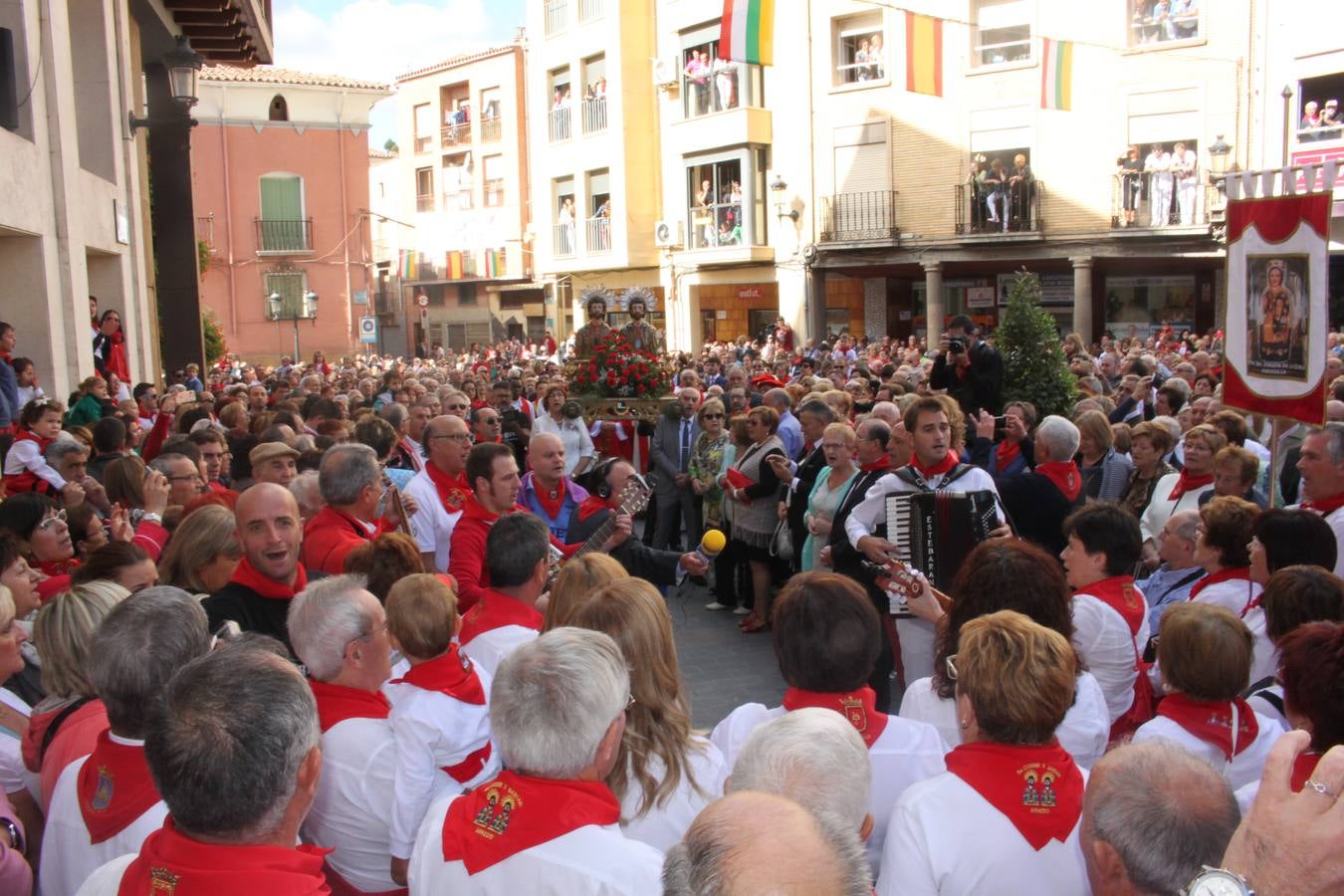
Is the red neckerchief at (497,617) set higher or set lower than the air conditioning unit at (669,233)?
lower

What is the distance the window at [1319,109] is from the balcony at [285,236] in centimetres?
2629

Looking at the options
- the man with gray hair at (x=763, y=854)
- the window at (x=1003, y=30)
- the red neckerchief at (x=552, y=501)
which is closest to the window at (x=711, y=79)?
the window at (x=1003, y=30)

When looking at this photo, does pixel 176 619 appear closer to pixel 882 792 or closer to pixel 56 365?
pixel 882 792

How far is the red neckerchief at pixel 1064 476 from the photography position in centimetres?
700

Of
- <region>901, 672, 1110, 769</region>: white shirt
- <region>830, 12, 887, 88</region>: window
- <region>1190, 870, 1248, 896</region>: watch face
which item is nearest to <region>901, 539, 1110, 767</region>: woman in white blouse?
<region>901, 672, 1110, 769</region>: white shirt

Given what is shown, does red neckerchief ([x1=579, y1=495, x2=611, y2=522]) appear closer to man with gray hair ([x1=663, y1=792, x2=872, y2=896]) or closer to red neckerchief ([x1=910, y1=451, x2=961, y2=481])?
red neckerchief ([x1=910, y1=451, x2=961, y2=481])

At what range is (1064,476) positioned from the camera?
23.1 feet

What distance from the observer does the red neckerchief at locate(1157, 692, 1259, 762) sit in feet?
10.8

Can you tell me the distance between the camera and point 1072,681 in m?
2.97

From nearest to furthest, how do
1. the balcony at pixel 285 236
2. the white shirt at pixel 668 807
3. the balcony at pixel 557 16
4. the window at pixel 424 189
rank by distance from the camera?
the white shirt at pixel 668 807
the balcony at pixel 557 16
the balcony at pixel 285 236
the window at pixel 424 189

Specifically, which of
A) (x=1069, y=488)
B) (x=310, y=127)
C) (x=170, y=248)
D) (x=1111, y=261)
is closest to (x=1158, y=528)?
(x=1069, y=488)

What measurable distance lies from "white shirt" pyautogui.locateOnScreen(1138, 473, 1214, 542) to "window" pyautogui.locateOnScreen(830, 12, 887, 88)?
66.9 feet

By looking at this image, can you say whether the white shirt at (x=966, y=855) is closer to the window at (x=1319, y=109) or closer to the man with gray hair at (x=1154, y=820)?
the man with gray hair at (x=1154, y=820)

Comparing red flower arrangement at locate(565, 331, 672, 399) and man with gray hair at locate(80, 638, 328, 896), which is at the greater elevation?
red flower arrangement at locate(565, 331, 672, 399)
